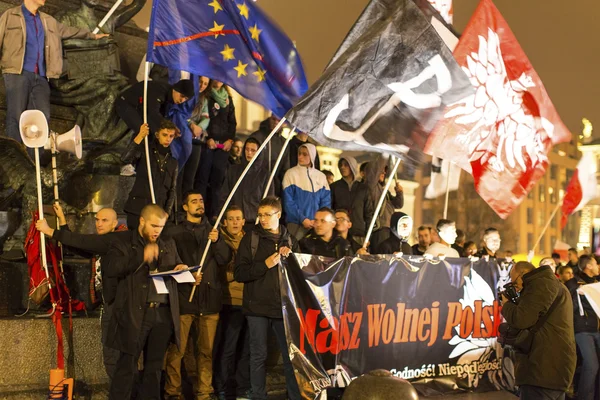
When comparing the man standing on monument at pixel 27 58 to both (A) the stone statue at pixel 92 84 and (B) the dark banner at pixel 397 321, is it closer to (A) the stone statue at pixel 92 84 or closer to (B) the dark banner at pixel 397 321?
(A) the stone statue at pixel 92 84

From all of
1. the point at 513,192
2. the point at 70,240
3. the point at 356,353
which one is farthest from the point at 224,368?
the point at 513,192

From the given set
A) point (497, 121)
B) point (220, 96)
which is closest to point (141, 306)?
point (220, 96)

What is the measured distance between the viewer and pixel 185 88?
10.6 metres

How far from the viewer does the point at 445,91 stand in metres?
9.33

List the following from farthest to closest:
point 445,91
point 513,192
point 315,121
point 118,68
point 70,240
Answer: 1. point 118,68
2. point 513,192
3. point 445,91
4. point 315,121
5. point 70,240

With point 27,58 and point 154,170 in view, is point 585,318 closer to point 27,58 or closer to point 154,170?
point 154,170

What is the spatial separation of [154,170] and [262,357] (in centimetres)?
253

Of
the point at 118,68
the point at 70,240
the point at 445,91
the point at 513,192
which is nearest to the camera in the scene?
the point at 70,240

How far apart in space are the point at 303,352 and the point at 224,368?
1.13m

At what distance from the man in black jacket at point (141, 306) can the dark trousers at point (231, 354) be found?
131cm

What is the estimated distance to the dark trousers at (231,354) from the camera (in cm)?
968

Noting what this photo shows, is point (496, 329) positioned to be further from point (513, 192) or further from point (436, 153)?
point (436, 153)

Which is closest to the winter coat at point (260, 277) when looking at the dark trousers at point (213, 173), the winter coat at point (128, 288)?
the winter coat at point (128, 288)

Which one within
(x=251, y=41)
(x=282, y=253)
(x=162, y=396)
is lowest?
(x=162, y=396)
